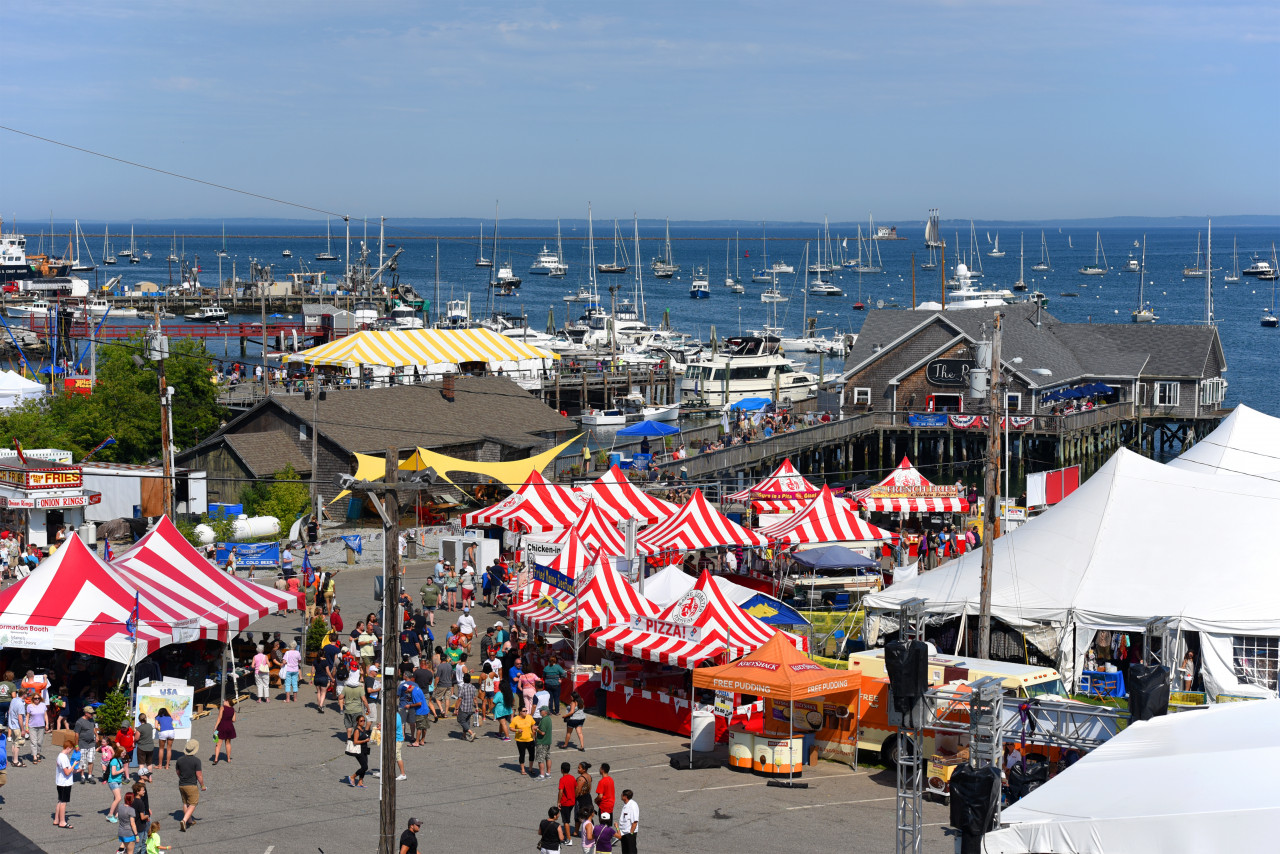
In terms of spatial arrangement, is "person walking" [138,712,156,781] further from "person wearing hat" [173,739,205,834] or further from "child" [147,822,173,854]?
"child" [147,822,173,854]

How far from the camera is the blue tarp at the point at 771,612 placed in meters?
25.2

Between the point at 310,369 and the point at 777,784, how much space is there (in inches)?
1673

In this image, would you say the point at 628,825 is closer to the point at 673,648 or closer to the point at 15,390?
the point at 673,648

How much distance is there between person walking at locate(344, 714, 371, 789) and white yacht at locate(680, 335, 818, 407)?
51.8 m

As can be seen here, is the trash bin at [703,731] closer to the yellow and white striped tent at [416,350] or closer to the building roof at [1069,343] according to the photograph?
the yellow and white striped tent at [416,350]

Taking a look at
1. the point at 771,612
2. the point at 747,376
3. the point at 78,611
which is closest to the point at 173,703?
the point at 78,611

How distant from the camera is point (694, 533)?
2925 centimetres

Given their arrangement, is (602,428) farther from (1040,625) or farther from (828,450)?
(1040,625)

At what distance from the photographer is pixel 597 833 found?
15.8 metres

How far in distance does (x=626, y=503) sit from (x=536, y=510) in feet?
6.69

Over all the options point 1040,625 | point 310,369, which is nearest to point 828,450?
point 310,369

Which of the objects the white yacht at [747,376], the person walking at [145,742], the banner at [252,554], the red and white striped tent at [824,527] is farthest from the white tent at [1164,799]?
the white yacht at [747,376]

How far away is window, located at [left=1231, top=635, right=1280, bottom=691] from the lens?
68.8ft

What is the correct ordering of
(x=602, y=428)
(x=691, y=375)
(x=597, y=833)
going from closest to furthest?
1. (x=597, y=833)
2. (x=602, y=428)
3. (x=691, y=375)
